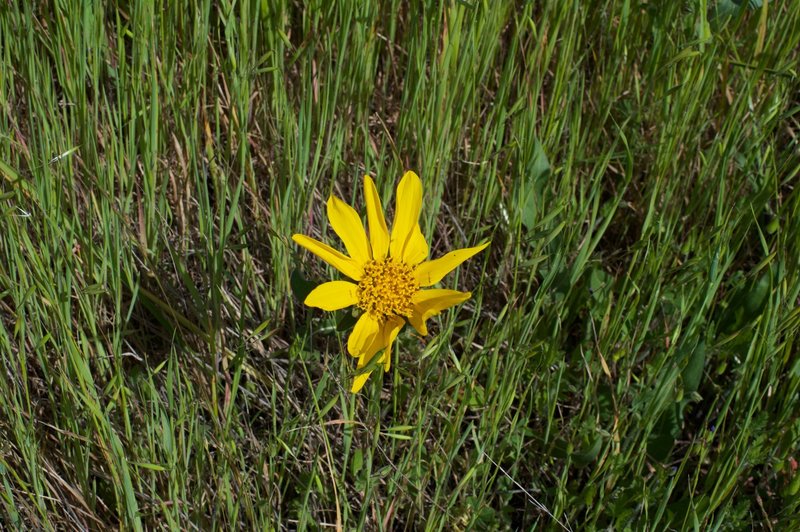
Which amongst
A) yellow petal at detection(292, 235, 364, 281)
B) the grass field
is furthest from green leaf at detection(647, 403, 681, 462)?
yellow petal at detection(292, 235, 364, 281)

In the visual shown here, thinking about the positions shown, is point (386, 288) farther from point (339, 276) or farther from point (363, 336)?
point (339, 276)

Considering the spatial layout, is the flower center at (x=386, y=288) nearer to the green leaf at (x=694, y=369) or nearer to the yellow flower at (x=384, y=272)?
the yellow flower at (x=384, y=272)

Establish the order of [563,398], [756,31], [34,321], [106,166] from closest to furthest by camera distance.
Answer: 1. [34,321]
2. [106,166]
3. [563,398]
4. [756,31]

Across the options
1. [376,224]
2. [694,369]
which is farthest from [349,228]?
[694,369]

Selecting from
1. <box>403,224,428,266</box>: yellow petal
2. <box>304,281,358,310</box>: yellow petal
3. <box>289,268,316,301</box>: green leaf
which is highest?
<box>403,224,428,266</box>: yellow petal

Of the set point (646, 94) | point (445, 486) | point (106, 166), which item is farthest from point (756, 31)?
point (106, 166)

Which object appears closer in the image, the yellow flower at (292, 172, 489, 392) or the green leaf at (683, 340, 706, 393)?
the yellow flower at (292, 172, 489, 392)

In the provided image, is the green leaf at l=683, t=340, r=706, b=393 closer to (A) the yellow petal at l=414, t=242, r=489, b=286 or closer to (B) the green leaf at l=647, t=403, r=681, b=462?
(B) the green leaf at l=647, t=403, r=681, b=462

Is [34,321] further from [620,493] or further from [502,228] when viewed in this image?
[620,493]
